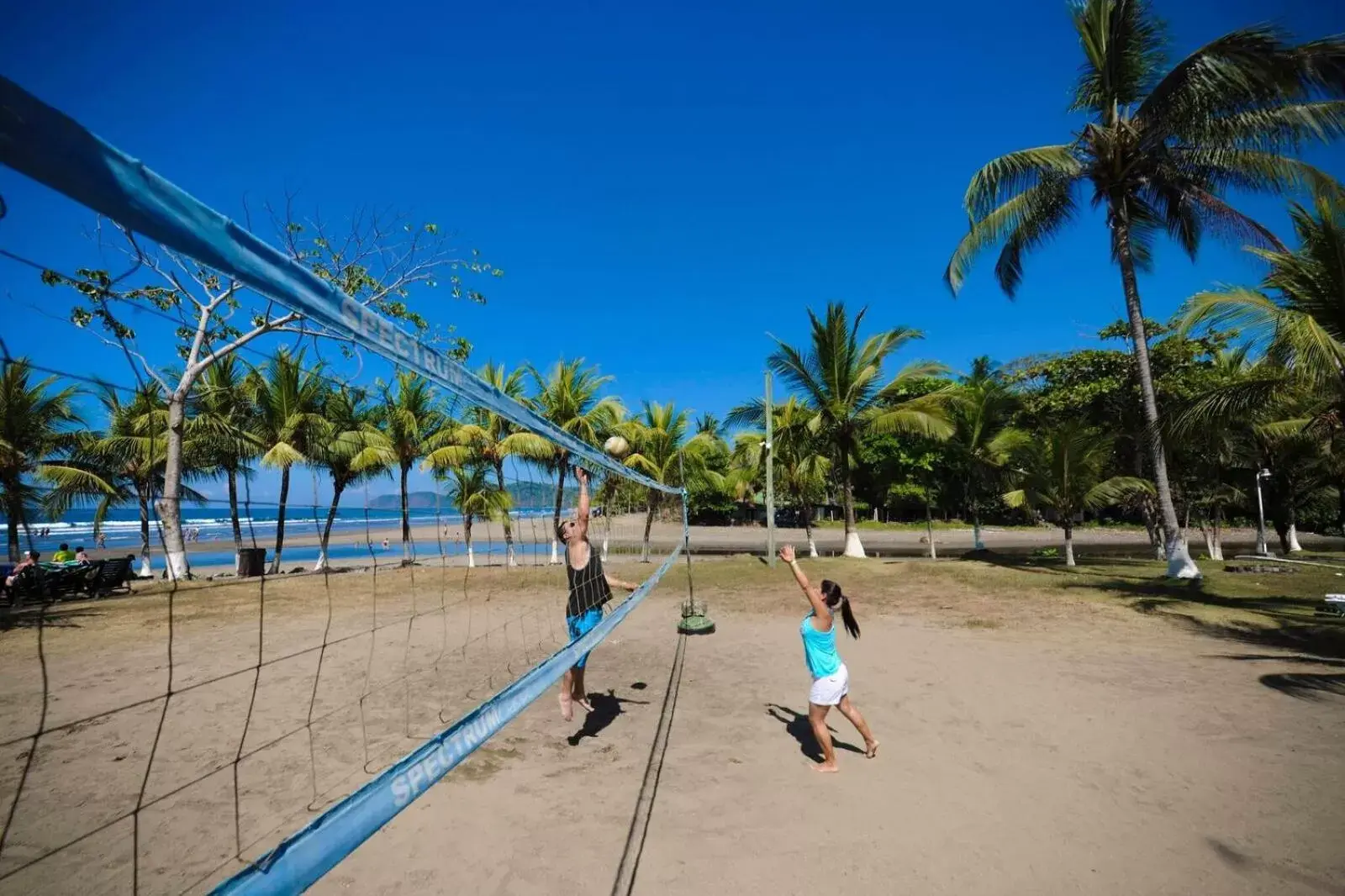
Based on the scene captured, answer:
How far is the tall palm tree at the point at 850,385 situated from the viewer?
660 inches

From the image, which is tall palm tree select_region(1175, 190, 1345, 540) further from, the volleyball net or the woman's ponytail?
the volleyball net

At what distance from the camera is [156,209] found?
1.26m

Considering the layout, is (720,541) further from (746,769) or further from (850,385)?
(746,769)

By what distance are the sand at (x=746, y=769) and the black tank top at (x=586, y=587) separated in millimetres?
1103

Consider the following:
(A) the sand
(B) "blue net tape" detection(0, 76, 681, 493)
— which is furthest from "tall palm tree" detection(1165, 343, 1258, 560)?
(B) "blue net tape" detection(0, 76, 681, 493)

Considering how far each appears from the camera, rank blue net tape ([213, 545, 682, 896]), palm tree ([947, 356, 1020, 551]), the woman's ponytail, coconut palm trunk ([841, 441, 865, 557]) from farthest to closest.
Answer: palm tree ([947, 356, 1020, 551]) < coconut palm trunk ([841, 441, 865, 557]) < the woman's ponytail < blue net tape ([213, 545, 682, 896])

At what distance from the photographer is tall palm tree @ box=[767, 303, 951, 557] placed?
660 inches

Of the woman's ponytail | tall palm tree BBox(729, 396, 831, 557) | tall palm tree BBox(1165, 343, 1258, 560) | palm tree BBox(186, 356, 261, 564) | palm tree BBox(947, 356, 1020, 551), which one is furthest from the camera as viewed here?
palm tree BBox(947, 356, 1020, 551)

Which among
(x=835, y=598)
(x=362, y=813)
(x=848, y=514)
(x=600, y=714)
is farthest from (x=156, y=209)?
(x=848, y=514)

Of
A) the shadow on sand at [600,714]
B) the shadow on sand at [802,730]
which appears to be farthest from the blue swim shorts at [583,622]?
the shadow on sand at [802,730]

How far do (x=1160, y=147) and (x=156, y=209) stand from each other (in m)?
15.1

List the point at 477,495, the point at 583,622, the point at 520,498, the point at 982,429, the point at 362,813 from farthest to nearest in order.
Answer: the point at 982,429 → the point at 477,495 → the point at 520,498 → the point at 583,622 → the point at 362,813

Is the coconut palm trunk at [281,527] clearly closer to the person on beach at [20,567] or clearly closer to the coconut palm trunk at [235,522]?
the coconut palm trunk at [235,522]

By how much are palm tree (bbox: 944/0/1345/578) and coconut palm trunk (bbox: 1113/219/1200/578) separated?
0.9 inches
